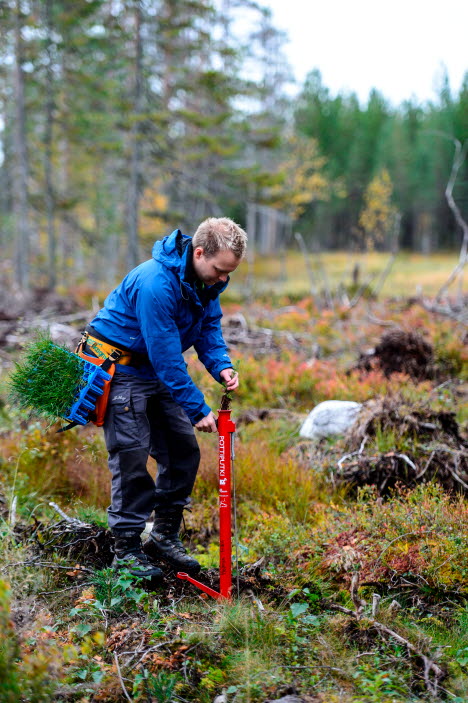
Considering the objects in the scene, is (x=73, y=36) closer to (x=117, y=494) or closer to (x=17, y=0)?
(x=17, y=0)

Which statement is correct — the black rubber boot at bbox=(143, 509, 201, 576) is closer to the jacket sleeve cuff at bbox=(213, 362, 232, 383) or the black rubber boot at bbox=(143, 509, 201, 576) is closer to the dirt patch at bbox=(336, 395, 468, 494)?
the jacket sleeve cuff at bbox=(213, 362, 232, 383)

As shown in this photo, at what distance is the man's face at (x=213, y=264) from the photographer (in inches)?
138

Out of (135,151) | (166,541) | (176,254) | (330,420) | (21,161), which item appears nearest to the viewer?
(176,254)

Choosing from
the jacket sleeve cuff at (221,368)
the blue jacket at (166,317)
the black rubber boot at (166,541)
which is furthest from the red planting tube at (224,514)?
the jacket sleeve cuff at (221,368)

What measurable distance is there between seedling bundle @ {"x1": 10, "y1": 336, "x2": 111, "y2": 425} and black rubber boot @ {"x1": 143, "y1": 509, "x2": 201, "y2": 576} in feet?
3.31

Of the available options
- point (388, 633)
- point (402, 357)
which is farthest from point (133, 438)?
point (402, 357)

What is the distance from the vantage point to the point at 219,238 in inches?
137

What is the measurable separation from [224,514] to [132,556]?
73 centimetres

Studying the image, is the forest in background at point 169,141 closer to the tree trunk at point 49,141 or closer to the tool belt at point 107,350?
the tree trunk at point 49,141

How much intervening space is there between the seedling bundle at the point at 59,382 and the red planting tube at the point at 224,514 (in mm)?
844

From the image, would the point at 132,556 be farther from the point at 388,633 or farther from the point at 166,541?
the point at 388,633

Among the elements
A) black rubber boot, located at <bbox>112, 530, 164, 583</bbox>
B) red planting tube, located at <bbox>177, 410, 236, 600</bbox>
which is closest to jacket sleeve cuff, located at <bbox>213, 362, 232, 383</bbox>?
red planting tube, located at <bbox>177, 410, 236, 600</bbox>

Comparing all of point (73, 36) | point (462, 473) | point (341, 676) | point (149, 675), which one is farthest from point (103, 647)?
point (73, 36)

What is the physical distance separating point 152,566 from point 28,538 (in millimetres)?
987
